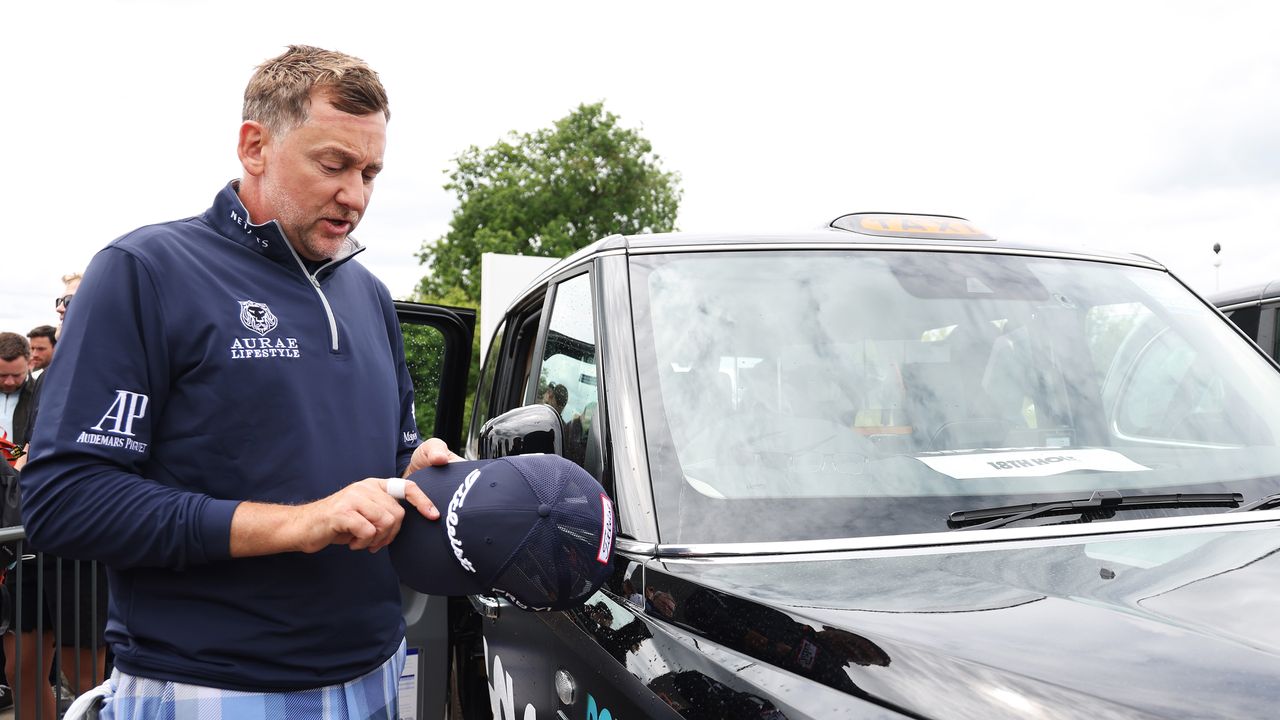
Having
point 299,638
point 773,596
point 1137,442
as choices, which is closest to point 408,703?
point 299,638

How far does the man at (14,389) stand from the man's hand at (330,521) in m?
4.83

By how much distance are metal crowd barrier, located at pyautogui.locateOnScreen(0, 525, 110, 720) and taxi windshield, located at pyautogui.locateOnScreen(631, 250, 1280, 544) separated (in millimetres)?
2681

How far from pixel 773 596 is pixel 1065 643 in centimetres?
43

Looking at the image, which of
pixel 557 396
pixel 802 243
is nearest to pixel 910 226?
pixel 802 243

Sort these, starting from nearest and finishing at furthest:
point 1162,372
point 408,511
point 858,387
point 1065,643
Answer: point 1065,643 → point 408,511 → point 858,387 → point 1162,372

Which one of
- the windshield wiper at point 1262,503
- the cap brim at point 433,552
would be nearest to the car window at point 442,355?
the cap brim at point 433,552

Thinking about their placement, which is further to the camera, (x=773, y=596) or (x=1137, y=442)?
(x=1137, y=442)

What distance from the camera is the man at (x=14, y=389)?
224 inches

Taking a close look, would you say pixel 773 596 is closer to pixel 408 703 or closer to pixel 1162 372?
pixel 1162 372

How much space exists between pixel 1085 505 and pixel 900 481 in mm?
338

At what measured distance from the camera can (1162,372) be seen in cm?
244

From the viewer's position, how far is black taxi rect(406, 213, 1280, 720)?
1.28 m

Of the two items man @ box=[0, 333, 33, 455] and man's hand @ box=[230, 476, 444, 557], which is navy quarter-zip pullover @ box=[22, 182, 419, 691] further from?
man @ box=[0, 333, 33, 455]

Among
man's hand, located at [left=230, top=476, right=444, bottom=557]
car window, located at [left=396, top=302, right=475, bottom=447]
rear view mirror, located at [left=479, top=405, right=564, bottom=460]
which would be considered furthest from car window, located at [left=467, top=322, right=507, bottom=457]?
man's hand, located at [left=230, top=476, right=444, bottom=557]
